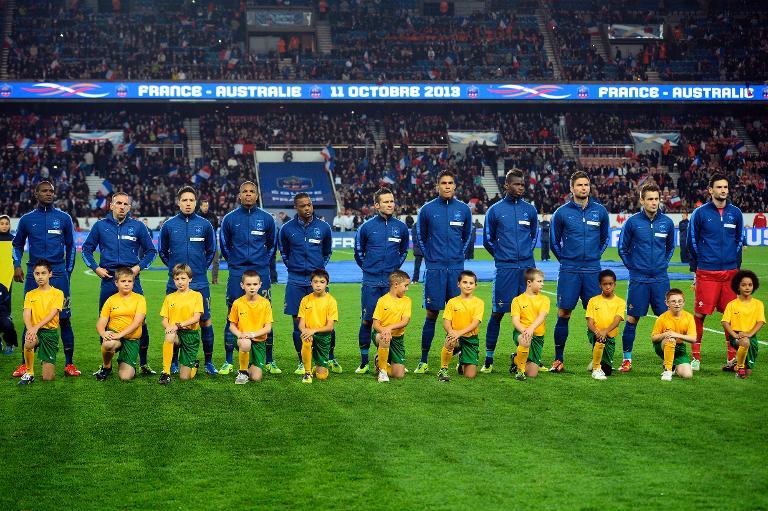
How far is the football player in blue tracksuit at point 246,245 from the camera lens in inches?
444

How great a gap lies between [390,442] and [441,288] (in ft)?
12.1

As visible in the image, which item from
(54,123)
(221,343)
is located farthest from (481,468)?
(54,123)

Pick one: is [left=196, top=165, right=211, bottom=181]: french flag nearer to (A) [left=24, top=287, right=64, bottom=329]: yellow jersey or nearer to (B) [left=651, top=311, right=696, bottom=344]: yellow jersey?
(A) [left=24, top=287, right=64, bottom=329]: yellow jersey

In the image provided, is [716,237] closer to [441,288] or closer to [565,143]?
[441,288]

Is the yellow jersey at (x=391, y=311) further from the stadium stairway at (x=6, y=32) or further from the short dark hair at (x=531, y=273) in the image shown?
the stadium stairway at (x=6, y=32)

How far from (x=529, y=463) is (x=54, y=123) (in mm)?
43735

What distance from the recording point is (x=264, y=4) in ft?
169

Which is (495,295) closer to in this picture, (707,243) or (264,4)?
(707,243)

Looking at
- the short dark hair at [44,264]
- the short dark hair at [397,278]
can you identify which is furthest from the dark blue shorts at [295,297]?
the short dark hair at [44,264]

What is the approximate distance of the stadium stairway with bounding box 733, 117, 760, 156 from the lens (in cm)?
4931

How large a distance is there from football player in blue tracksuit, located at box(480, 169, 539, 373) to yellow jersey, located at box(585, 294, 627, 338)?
3.01 ft

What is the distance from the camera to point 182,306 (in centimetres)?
1078

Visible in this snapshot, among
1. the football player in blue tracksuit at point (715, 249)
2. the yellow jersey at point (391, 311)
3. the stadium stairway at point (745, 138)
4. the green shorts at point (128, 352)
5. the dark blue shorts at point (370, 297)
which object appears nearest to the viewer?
the green shorts at point (128, 352)

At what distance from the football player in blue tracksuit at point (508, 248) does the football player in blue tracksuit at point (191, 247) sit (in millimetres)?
3269
